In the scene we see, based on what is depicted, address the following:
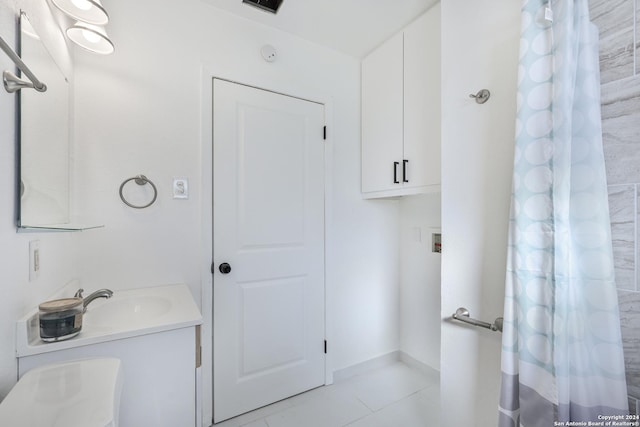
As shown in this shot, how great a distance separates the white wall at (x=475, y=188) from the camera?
3.51 feet

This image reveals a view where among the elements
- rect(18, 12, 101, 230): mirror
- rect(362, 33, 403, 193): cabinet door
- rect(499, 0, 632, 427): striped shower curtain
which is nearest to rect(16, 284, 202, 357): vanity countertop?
rect(18, 12, 101, 230): mirror

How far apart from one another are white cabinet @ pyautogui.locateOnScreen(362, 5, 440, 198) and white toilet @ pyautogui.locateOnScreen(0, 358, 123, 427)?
163 cm

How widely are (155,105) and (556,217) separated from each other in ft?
6.23

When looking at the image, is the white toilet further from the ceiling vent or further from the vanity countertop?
the ceiling vent

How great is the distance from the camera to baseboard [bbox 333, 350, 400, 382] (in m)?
2.08

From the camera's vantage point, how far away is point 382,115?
199cm

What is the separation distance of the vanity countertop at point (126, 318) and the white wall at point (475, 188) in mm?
1128

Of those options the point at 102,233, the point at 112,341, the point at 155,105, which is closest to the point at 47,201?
the point at 102,233

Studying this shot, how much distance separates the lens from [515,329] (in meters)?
0.95

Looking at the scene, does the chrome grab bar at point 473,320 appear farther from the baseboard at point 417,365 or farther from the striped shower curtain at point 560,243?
the baseboard at point 417,365

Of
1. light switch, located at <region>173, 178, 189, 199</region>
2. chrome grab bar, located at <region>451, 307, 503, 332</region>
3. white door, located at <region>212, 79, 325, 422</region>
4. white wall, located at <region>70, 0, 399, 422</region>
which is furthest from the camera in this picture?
white door, located at <region>212, 79, 325, 422</region>

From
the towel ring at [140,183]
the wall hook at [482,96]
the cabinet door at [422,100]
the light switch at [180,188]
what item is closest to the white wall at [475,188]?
the wall hook at [482,96]

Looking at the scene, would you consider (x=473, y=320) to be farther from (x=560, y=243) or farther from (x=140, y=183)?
(x=140, y=183)

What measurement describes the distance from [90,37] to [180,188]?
764 mm
